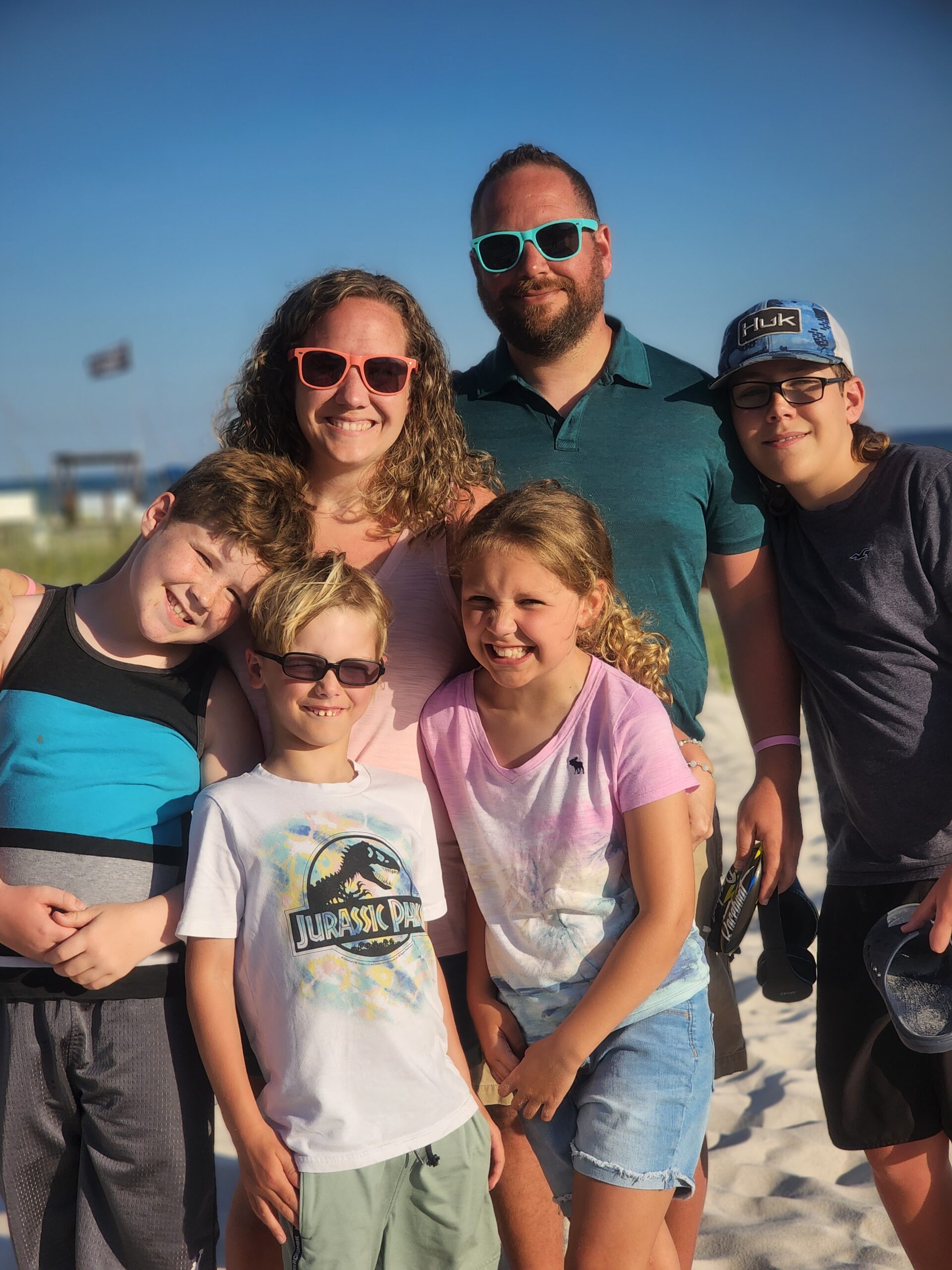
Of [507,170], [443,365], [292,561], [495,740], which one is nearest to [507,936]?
[495,740]

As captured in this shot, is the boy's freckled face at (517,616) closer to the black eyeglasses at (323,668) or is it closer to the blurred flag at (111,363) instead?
the black eyeglasses at (323,668)

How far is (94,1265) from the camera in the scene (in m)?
2.02

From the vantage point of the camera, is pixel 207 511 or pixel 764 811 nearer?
pixel 207 511

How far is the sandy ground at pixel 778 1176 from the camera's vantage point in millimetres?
2828

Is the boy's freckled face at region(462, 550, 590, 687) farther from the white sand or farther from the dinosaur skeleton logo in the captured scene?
the white sand

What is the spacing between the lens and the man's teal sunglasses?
9.27 ft

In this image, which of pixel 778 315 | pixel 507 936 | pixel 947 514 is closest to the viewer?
pixel 507 936

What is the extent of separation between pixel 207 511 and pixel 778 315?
146 centimetres

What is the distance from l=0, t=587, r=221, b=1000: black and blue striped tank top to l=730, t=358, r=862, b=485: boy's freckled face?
5.03ft

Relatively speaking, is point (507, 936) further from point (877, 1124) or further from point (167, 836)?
A: point (877, 1124)

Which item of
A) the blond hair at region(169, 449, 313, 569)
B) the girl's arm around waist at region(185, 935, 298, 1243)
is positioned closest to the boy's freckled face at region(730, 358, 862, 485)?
the blond hair at region(169, 449, 313, 569)

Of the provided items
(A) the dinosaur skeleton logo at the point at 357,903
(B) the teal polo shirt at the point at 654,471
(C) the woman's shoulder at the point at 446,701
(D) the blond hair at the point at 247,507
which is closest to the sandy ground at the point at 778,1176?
(B) the teal polo shirt at the point at 654,471

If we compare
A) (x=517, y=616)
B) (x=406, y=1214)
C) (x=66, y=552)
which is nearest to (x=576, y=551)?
(x=517, y=616)

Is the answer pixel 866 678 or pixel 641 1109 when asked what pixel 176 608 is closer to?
pixel 641 1109
